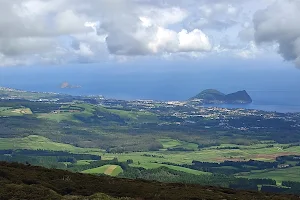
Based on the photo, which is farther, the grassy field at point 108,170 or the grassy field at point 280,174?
the grassy field at point 280,174

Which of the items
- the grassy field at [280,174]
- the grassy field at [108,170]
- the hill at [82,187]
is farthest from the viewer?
the grassy field at [280,174]

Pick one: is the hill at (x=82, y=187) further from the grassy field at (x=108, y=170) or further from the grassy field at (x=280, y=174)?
the grassy field at (x=280, y=174)

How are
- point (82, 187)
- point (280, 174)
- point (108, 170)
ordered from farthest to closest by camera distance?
point (280, 174) → point (108, 170) → point (82, 187)

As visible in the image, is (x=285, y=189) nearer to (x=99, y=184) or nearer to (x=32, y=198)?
(x=99, y=184)

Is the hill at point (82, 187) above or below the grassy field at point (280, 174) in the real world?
above

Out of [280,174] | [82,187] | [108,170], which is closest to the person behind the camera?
[82,187]

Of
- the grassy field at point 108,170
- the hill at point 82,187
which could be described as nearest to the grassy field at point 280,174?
the grassy field at point 108,170

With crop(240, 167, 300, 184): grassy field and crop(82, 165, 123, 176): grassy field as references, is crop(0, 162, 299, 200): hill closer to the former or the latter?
crop(82, 165, 123, 176): grassy field

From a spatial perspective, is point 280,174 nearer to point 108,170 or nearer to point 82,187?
point 108,170

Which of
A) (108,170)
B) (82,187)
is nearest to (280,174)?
(108,170)
